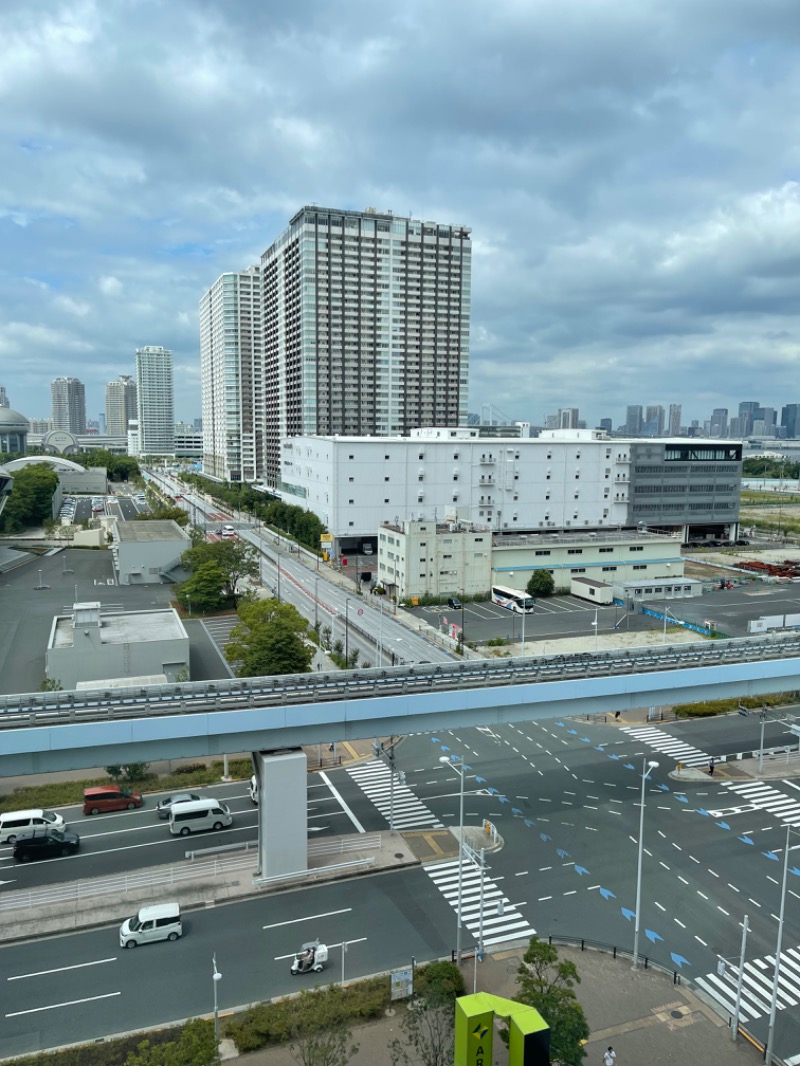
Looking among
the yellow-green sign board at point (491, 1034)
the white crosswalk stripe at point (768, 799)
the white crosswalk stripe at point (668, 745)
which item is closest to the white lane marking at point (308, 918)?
the yellow-green sign board at point (491, 1034)

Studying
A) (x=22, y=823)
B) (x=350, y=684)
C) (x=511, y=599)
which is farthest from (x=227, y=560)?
(x=350, y=684)

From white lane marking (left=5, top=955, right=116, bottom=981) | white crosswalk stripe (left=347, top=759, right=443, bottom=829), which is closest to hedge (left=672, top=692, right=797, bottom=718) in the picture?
white crosswalk stripe (left=347, top=759, right=443, bottom=829)

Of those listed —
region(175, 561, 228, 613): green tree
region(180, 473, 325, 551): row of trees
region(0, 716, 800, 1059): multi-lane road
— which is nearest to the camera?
region(0, 716, 800, 1059): multi-lane road

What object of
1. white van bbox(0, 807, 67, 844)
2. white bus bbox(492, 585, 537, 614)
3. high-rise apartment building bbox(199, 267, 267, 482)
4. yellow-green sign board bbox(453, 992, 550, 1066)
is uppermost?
high-rise apartment building bbox(199, 267, 267, 482)

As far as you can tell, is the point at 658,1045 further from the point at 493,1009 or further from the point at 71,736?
the point at 71,736

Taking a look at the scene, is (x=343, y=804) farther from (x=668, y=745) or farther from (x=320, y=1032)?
(x=668, y=745)

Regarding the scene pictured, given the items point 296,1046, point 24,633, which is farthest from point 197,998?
point 24,633

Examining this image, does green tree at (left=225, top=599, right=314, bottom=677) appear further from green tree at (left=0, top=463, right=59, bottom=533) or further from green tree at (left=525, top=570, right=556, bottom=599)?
green tree at (left=0, top=463, right=59, bottom=533)
